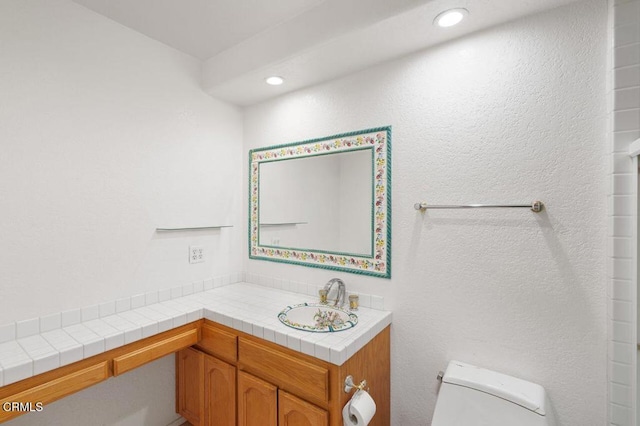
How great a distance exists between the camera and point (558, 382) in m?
1.29

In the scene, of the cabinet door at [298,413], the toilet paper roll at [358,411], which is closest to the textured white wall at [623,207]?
the toilet paper roll at [358,411]

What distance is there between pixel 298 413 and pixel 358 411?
33 centimetres

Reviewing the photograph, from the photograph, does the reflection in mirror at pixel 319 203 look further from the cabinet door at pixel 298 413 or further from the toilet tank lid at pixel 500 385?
the cabinet door at pixel 298 413

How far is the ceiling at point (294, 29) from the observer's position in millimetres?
1355

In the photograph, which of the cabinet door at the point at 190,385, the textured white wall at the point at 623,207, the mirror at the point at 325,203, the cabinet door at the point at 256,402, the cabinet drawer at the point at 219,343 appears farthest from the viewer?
the cabinet door at the point at 190,385

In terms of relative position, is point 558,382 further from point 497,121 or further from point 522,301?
point 497,121

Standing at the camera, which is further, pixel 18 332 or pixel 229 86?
pixel 229 86

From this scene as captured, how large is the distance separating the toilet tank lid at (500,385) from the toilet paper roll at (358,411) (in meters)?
0.38

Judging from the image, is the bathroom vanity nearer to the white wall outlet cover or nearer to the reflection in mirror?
the white wall outlet cover

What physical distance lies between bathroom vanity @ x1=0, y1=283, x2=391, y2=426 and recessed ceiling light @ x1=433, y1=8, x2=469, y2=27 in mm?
1485

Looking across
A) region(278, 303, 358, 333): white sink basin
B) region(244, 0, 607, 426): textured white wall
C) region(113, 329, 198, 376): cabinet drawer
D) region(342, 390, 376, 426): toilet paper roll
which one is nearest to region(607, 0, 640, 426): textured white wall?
region(244, 0, 607, 426): textured white wall

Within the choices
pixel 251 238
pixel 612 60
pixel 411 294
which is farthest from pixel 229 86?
pixel 612 60

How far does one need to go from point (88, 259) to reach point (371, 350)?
5.23ft

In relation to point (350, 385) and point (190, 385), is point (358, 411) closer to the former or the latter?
point (350, 385)
